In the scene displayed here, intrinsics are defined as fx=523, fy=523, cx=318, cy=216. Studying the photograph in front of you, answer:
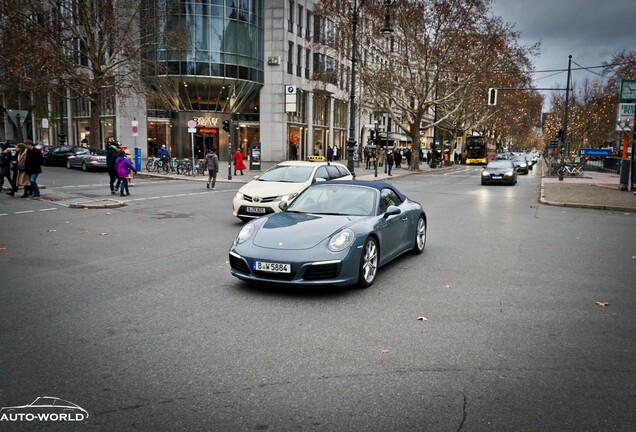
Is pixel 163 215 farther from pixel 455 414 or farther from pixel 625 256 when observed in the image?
pixel 455 414

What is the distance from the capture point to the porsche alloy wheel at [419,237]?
8.71m

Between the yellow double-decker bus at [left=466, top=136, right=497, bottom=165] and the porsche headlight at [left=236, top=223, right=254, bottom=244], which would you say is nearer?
the porsche headlight at [left=236, top=223, right=254, bottom=244]

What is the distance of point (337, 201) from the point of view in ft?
25.0

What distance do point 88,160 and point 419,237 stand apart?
1108 inches

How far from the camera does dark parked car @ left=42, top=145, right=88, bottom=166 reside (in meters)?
35.0

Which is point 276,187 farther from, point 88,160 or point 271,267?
point 88,160

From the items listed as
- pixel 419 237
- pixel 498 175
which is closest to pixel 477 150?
pixel 498 175

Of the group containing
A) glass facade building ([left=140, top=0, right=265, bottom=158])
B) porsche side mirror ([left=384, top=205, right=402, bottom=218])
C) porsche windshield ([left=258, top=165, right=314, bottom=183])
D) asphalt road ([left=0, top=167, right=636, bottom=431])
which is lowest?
asphalt road ([left=0, top=167, right=636, bottom=431])

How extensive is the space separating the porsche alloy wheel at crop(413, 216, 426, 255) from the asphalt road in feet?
0.85

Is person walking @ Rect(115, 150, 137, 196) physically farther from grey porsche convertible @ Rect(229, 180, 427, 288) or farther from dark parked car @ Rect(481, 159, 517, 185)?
dark parked car @ Rect(481, 159, 517, 185)

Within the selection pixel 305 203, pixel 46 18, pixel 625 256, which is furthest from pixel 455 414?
pixel 46 18

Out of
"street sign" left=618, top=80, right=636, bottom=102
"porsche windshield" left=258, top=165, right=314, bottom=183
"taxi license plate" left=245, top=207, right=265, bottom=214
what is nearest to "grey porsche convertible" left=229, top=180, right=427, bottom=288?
"taxi license plate" left=245, top=207, right=265, bottom=214

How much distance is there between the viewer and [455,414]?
11.4 feet

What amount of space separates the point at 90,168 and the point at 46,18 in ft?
34.5
